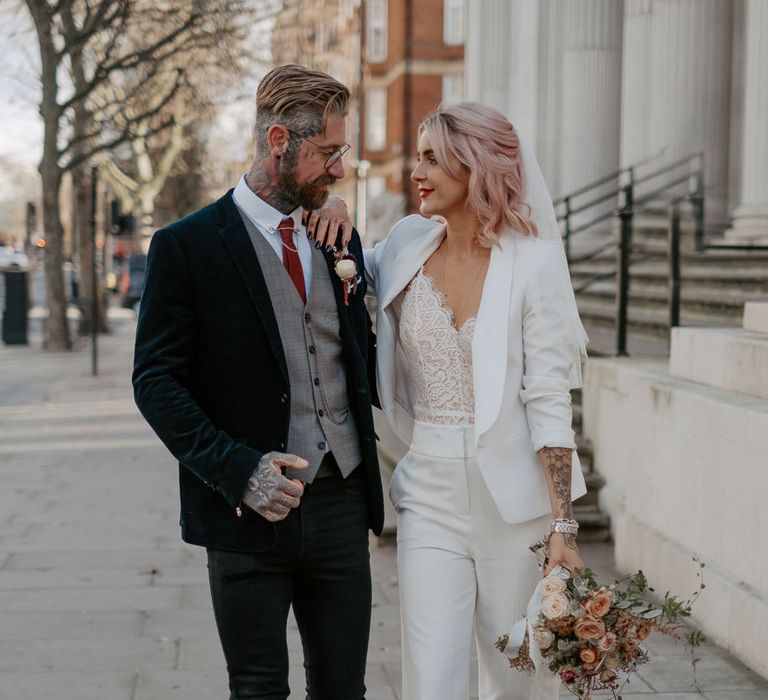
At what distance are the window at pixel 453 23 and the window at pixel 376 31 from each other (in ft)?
11.1

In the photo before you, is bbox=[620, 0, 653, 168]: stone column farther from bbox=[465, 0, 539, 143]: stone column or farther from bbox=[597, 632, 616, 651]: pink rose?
bbox=[597, 632, 616, 651]: pink rose

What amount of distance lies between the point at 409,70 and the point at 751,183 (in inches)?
1629

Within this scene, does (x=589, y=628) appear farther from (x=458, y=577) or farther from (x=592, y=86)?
(x=592, y=86)

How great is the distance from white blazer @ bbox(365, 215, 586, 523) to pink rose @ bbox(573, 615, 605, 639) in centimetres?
46

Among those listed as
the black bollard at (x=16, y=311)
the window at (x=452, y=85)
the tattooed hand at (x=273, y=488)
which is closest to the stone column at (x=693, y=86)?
the tattooed hand at (x=273, y=488)

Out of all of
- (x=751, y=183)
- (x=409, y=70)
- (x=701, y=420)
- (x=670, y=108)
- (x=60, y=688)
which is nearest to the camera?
(x=60, y=688)

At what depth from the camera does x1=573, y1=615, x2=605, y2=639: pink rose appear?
9.62 feet

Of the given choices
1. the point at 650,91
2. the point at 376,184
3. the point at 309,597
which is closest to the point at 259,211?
the point at 309,597

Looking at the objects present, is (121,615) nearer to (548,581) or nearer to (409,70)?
(548,581)

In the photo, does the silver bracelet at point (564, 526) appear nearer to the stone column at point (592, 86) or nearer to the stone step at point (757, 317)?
the stone step at point (757, 317)

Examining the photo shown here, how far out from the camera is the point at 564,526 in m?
3.30

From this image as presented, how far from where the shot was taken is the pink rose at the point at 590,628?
9.62ft

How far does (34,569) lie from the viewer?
7.20 m

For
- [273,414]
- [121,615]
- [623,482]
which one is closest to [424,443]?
[273,414]
